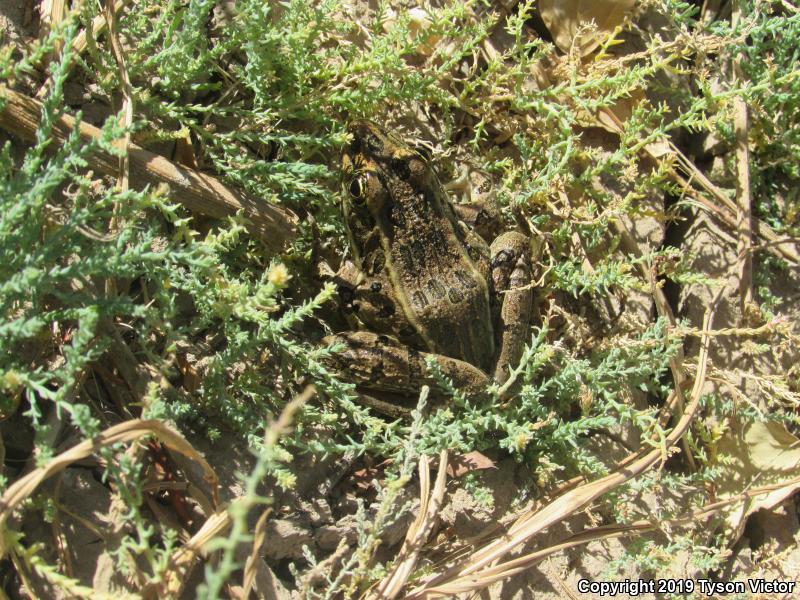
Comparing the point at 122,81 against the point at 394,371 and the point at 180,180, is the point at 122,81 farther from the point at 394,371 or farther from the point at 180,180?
the point at 394,371

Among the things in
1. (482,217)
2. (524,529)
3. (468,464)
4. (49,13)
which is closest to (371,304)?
(482,217)

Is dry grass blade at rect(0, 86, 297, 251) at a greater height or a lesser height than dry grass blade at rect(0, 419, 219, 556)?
greater

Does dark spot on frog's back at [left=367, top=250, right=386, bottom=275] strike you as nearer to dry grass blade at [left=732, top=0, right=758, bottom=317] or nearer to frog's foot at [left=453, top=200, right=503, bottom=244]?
frog's foot at [left=453, top=200, right=503, bottom=244]

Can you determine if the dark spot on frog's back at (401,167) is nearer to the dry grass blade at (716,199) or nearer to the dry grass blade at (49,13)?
the dry grass blade at (716,199)

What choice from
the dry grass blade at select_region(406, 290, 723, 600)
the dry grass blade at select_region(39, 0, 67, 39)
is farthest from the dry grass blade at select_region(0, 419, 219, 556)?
the dry grass blade at select_region(39, 0, 67, 39)

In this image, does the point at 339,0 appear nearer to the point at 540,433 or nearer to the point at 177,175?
the point at 177,175

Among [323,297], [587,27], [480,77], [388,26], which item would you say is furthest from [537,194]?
[323,297]

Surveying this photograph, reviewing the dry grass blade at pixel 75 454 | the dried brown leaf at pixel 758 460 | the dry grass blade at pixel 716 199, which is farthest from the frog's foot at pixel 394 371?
the dry grass blade at pixel 716 199
